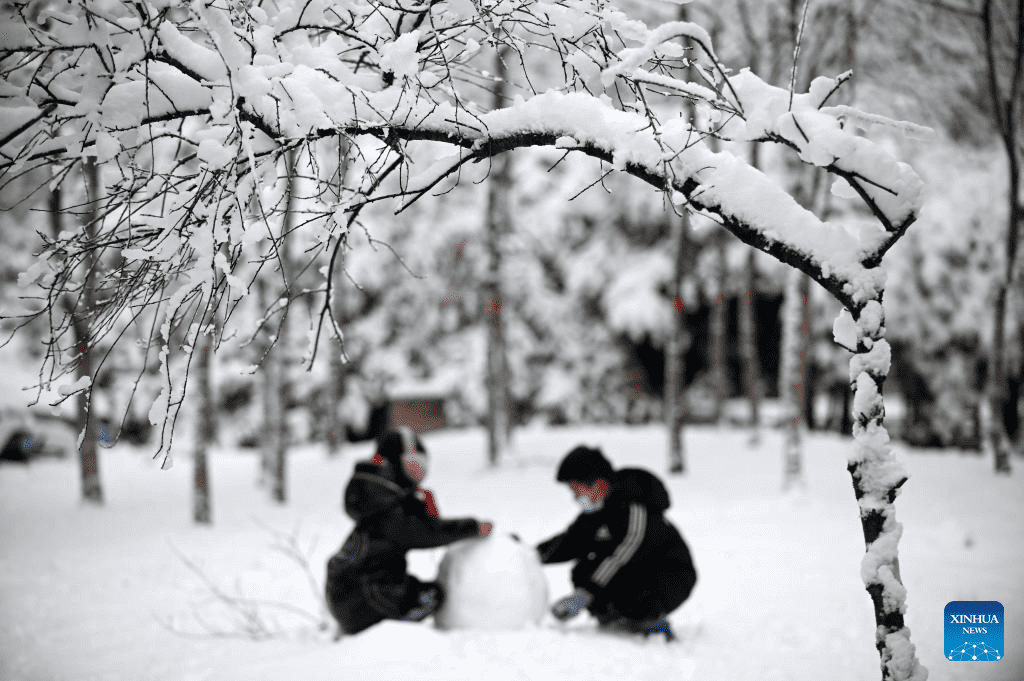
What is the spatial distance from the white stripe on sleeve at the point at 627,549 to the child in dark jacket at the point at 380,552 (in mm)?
783

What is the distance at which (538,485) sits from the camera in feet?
35.0

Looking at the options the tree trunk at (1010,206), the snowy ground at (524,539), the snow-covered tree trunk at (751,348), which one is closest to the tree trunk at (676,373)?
the snowy ground at (524,539)

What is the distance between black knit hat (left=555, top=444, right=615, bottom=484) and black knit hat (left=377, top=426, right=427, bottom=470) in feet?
3.20

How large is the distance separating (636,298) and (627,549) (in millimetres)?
13100

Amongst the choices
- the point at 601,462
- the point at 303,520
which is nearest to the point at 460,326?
the point at 303,520

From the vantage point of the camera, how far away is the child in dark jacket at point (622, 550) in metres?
4.26

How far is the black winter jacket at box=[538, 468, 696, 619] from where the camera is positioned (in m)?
4.25

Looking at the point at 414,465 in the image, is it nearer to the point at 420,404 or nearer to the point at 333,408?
the point at 333,408

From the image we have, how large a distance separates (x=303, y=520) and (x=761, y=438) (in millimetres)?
9743

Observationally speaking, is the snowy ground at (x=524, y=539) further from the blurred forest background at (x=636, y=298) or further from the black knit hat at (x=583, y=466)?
the blurred forest background at (x=636, y=298)

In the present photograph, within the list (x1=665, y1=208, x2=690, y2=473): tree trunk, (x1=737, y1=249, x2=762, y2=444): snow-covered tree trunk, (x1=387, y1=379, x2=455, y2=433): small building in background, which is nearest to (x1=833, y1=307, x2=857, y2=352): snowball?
(x1=665, y1=208, x2=690, y2=473): tree trunk

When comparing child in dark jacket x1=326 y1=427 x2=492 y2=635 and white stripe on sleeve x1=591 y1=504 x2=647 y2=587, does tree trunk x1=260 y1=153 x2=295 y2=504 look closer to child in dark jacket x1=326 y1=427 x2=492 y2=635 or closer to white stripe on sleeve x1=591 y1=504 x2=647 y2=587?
child in dark jacket x1=326 y1=427 x2=492 y2=635

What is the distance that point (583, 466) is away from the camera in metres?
4.42

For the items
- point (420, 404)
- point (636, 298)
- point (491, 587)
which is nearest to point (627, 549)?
point (491, 587)
